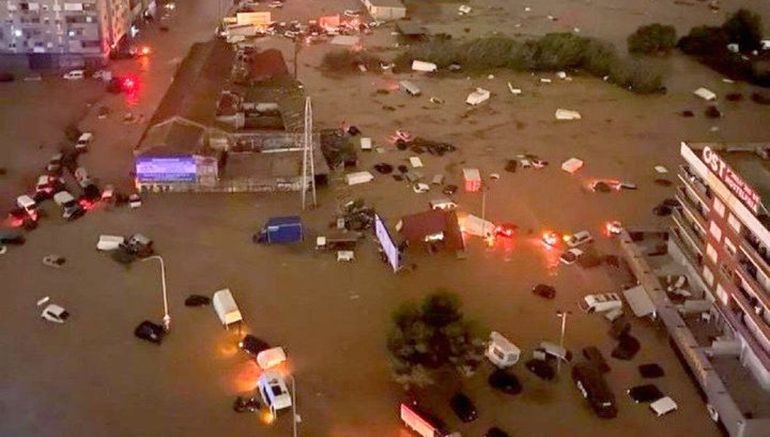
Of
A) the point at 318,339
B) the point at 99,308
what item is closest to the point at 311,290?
the point at 318,339

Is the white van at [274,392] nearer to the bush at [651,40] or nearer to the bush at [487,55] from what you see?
the bush at [487,55]

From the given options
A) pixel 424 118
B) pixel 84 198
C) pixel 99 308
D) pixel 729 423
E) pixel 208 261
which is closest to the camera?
pixel 729 423

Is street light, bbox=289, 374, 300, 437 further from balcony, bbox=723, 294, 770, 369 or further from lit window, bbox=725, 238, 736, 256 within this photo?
lit window, bbox=725, 238, 736, 256

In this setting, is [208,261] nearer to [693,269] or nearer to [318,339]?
[318,339]

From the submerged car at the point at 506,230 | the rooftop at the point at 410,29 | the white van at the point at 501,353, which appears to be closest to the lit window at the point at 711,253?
the white van at the point at 501,353

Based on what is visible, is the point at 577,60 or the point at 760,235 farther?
the point at 577,60

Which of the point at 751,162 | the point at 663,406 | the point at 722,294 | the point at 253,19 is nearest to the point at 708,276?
the point at 722,294
